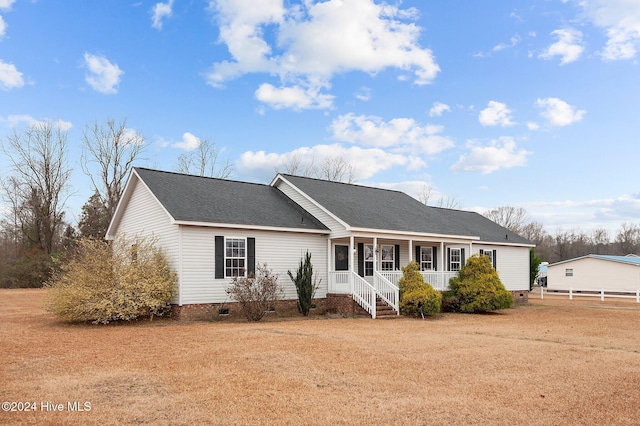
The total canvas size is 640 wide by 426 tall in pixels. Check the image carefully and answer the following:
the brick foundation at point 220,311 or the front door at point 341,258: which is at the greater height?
the front door at point 341,258

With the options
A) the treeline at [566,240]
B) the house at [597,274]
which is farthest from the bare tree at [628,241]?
the house at [597,274]

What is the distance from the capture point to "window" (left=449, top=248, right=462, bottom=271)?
2584 centimetres

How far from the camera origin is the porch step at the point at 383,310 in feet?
62.8

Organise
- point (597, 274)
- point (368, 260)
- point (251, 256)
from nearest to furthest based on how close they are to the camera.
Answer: point (251, 256) → point (368, 260) → point (597, 274)

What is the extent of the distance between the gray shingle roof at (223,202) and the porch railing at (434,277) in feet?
11.4

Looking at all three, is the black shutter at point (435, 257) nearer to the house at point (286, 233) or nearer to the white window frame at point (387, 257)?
the house at point (286, 233)

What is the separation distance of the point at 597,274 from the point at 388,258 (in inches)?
822

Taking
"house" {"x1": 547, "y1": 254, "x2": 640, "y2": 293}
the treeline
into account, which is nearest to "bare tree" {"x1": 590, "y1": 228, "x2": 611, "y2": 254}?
the treeline

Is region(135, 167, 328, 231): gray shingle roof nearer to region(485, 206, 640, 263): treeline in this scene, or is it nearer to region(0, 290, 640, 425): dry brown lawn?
region(0, 290, 640, 425): dry brown lawn

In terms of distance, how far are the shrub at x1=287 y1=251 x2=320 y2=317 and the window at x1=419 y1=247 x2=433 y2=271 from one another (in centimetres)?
683

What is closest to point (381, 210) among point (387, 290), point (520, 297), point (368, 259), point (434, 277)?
point (368, 259)

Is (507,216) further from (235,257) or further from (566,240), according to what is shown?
(235,257)

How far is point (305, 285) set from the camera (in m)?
19.5

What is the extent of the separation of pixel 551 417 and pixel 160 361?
6727mm
